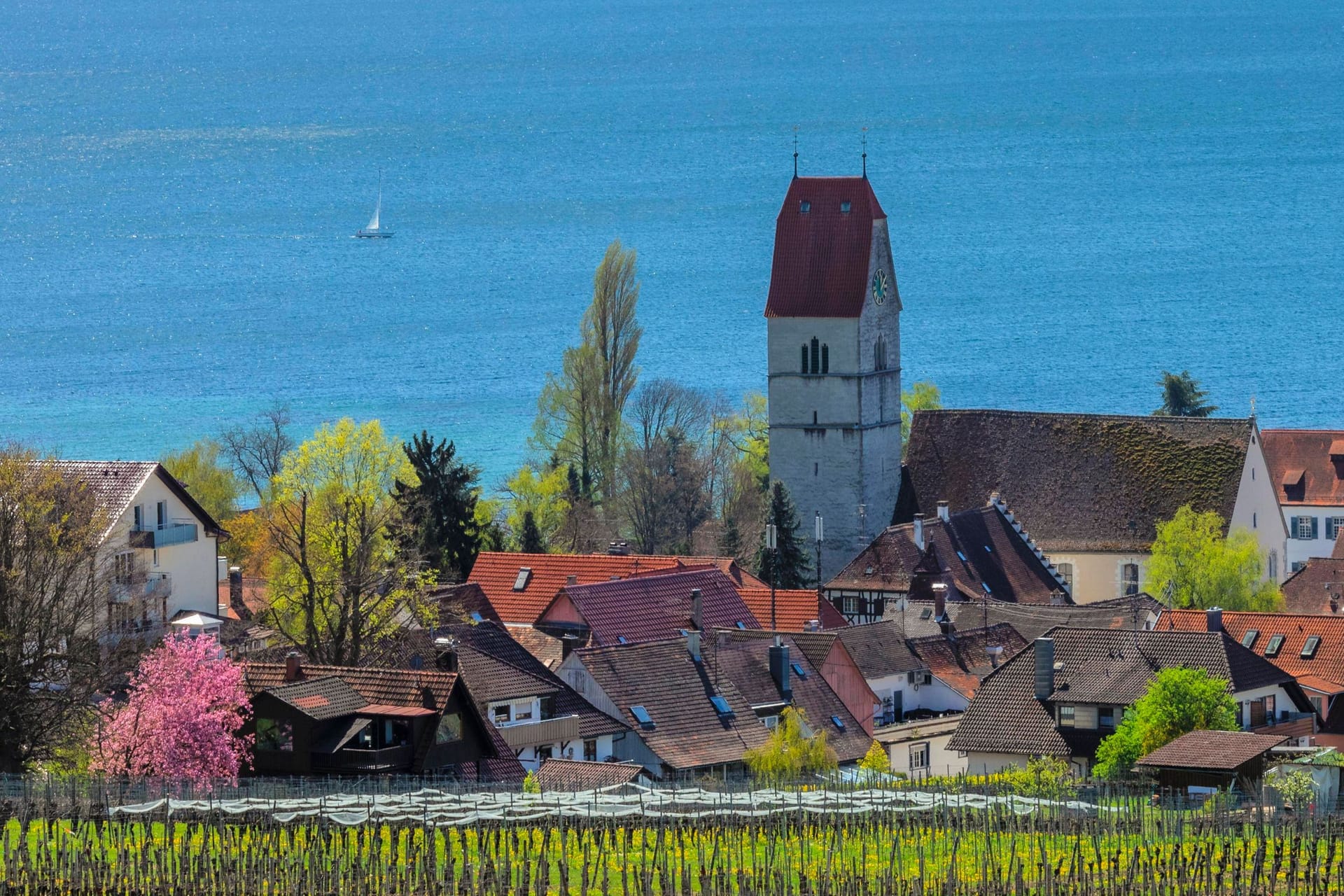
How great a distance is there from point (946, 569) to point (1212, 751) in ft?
105

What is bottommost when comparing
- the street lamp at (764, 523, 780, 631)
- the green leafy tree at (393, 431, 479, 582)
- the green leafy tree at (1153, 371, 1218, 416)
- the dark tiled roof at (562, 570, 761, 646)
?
the dark tiled roof at (562, 570, 761, 646)

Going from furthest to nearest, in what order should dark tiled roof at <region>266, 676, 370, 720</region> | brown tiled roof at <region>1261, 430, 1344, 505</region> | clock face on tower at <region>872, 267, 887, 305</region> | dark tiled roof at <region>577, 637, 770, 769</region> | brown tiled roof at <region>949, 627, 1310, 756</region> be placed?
brown tiled roof at <region>1261, 430, 1344, 505</region>, clock face on tower at <region>872, 267, 887, 305</region>, brown tiled roof at <region>949, 627, 1310, 756</region>, dark tiled roof at <region>577, 637, 770, 769</region>, dark tiled roof at <region>266, 676, 370, 720</region>

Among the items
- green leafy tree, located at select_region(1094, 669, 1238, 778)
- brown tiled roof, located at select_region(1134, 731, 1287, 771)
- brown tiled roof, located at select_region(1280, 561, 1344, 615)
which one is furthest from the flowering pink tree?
brown tiled roof, located at select_region(1280, 561, 1344, 615)

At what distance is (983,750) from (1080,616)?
692 inches

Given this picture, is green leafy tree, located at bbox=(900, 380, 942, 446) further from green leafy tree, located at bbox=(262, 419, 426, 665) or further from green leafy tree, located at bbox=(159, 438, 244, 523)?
green leafy tree, located at bbox=(262, 419, 426, 665)

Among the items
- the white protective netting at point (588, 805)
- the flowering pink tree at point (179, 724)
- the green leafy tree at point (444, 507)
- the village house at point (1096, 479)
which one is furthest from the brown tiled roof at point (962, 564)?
the flowering pink tree at point (179, 724)

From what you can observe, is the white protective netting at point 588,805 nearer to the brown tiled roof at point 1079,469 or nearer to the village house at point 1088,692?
the village house at point 1088,692

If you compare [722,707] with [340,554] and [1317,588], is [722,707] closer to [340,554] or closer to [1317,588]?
[340,554]

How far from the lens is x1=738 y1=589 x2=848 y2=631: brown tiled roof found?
2955 inches

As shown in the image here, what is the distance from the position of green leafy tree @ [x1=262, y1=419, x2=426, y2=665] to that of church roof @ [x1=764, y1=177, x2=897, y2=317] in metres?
14.9

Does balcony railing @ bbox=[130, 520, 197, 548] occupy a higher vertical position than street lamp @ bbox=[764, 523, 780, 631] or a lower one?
lower

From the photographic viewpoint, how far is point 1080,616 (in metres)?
76.7

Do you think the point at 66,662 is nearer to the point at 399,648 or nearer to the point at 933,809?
the point at 399,648

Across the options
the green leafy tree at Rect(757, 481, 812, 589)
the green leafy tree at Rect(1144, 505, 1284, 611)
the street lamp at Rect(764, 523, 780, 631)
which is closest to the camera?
the street lamp at Rect(764, 523, 780, 631)
